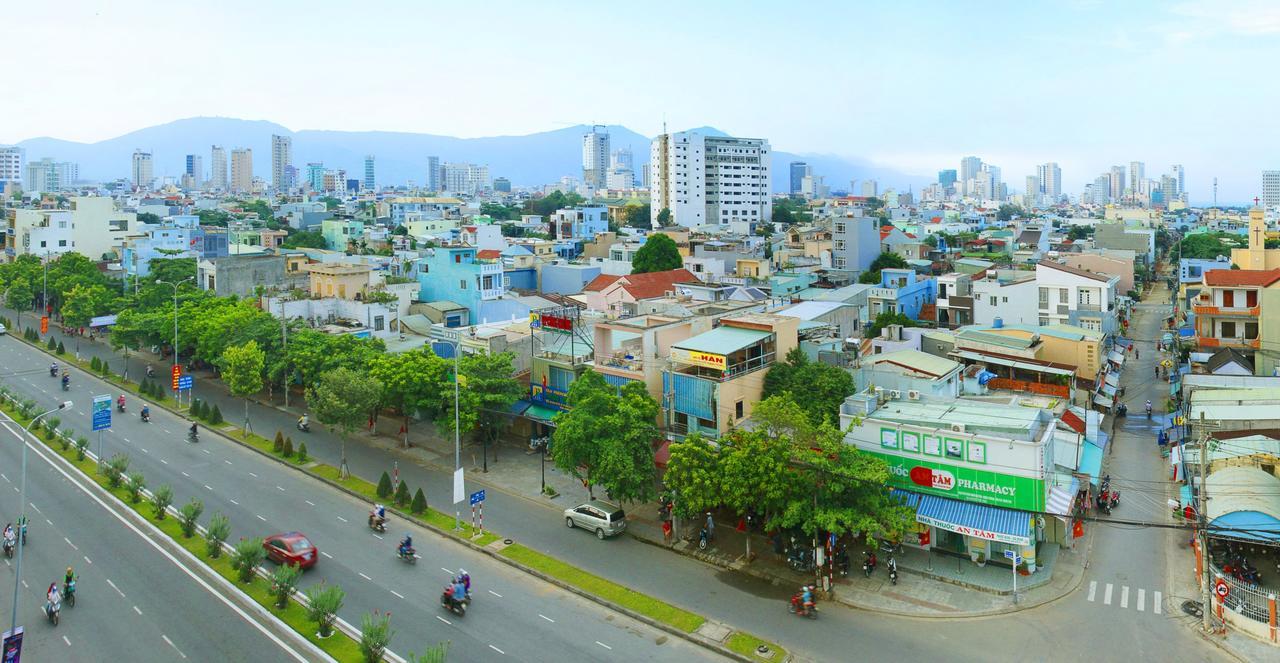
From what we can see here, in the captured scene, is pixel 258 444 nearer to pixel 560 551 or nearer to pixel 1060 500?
pixel 560 551

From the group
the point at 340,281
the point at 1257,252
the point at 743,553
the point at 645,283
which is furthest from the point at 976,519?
the point at 1257,252

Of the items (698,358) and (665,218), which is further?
(665,218)

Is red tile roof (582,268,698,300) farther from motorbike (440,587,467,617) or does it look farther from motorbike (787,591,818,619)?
motorbike (440,587,467,617)

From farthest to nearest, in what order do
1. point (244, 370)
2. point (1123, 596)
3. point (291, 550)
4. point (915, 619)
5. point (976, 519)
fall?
point (244, 370) < point (291, 550) < point (976, 519) < point (1123, 596) < point (915, 619)

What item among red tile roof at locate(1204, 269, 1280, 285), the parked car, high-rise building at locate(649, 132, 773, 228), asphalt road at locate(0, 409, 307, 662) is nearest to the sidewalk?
the parked car

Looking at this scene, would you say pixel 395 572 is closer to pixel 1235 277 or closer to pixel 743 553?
pixel 743 553

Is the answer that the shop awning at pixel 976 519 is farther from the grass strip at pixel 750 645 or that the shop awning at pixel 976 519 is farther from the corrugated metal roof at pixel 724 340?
the corrugated metal roof at pixel 724 340

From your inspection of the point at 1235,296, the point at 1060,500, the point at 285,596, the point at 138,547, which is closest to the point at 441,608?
the point at 285,596
